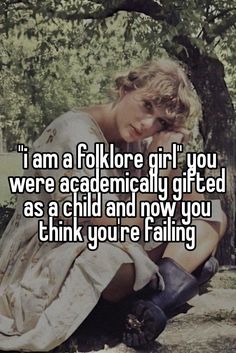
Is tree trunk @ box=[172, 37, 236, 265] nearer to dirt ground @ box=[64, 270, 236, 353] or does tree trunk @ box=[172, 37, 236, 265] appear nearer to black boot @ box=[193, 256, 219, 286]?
black boot @ box=[193, 256, 219, 286]

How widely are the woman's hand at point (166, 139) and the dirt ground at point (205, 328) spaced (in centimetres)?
93

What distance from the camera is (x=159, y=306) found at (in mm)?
3750

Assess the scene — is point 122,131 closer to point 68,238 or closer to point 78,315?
point 68,238

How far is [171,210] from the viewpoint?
12.4 ft

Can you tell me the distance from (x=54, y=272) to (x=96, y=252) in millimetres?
285

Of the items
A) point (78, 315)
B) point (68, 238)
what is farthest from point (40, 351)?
point (68, 238)

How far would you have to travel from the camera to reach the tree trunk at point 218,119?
12.7 ft

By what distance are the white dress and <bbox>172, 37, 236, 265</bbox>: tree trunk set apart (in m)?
0.61

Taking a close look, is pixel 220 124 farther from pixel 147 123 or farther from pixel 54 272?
pixel 54 272

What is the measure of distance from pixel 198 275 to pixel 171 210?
1.52ft

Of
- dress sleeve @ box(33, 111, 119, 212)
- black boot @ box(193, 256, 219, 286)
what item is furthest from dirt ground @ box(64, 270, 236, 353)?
dress sleeve @ box(33, 111, 119, 212)

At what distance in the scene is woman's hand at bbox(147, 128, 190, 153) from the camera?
3.76 meters

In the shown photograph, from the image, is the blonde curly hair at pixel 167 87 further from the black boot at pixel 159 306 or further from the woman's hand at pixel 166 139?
the black boot at pixel 159 306

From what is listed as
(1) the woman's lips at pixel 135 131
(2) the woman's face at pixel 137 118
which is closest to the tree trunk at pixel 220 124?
(2) the woman's face at pixel 137 118
